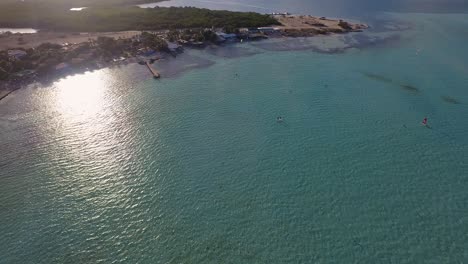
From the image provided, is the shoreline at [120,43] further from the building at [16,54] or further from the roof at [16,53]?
the building at [16,54]

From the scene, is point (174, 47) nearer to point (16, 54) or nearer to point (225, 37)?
point (225, 37)

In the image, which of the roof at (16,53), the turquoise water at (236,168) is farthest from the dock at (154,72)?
the roof at (16,53)

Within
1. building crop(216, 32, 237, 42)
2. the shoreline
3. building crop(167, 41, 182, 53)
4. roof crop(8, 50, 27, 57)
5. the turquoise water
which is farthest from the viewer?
building crop(216, 32, 237, 42)

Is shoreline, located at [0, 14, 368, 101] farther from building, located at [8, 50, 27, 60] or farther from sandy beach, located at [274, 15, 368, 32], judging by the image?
building, located at [8, 50, 27, 60]

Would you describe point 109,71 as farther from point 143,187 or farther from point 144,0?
point 144,0

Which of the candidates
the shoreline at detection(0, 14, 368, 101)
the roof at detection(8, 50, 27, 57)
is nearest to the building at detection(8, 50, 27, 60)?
the roof at detection(8, 50, 27, 57)
